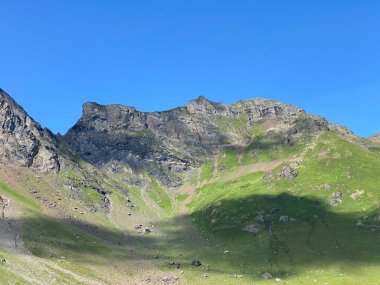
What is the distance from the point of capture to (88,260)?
187m

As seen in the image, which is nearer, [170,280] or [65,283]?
[65,283]

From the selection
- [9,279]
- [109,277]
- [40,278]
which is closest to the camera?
[9,279]

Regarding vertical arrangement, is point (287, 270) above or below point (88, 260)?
above

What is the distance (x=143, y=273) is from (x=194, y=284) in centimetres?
2480

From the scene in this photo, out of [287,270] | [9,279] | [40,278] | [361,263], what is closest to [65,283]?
[40,278]

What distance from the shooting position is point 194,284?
17412 cm

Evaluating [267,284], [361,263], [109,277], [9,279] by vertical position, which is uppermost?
[361,263]

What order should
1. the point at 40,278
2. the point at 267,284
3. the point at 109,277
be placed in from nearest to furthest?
the point at 40,278 < the point at 109,277 < the point at 267,284

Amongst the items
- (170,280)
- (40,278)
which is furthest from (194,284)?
(40,278)

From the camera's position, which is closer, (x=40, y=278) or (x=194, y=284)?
(x=40, y=278)

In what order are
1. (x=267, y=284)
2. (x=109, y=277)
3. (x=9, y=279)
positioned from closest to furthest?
(x=9, y=279) < (x=109, y=277) < (x=267, y=284)

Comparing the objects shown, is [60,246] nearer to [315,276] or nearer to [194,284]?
[194,284]

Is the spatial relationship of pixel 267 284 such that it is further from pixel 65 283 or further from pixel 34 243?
pixel 34 243

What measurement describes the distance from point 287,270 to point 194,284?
49384mm
